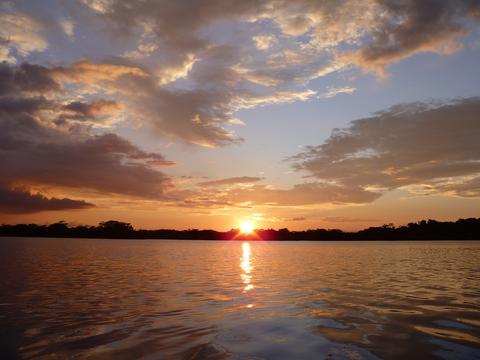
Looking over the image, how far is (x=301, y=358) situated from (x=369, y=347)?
252 cm

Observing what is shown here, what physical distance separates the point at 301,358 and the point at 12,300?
56.9 ft

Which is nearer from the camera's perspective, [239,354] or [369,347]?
[239,354]

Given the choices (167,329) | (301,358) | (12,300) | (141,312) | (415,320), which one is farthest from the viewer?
(12,300)

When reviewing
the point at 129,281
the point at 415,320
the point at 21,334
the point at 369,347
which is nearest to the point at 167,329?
the point at 21,334

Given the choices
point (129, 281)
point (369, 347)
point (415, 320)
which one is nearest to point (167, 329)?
point (369, 347)

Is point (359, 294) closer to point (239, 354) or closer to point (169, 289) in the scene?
point (169, 289)

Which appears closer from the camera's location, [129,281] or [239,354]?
[239,354]

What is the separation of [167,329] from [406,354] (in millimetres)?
8339

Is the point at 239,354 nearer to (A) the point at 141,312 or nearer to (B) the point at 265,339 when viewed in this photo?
(B) the point at 265,339

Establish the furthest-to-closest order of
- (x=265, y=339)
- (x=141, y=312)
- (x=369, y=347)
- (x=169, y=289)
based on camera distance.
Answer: (x=169, y=289), (x=141, y=312), (x=265, y=339), (x=369, y=347)

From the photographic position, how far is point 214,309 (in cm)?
1800

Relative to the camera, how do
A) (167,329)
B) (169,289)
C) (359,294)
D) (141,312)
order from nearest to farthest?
(167,329) < (141,312) < (359,294) < (169,289)

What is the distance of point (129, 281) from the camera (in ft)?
97.3

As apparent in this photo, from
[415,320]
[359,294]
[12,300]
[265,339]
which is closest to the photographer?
[265,339]
